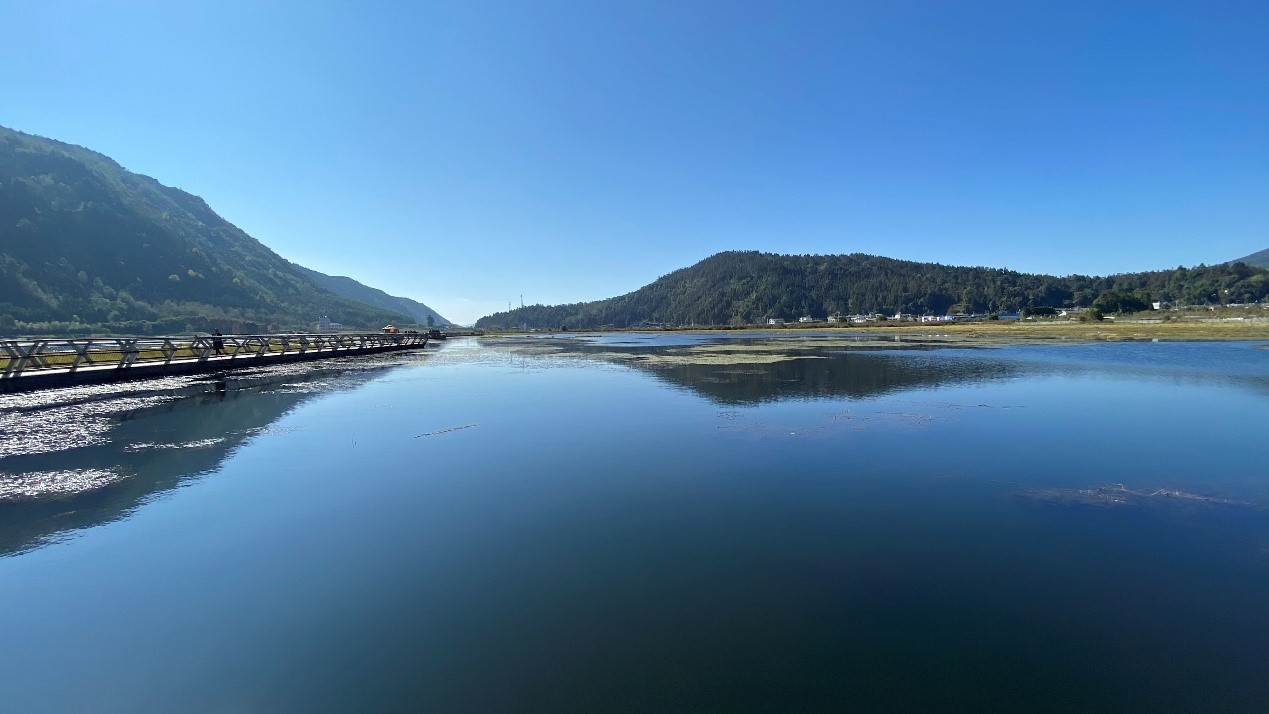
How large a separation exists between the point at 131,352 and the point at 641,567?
120 feet

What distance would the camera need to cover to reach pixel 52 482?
35.0ft

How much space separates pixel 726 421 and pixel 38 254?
737 ft

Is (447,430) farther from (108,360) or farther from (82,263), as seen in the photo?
(82,263)

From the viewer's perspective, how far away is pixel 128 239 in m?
184

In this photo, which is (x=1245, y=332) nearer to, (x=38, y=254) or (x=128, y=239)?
(x=38, y=254)

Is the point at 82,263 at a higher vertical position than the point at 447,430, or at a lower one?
higher

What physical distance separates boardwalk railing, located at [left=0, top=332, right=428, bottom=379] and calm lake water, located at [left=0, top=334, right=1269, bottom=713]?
16.0 metres

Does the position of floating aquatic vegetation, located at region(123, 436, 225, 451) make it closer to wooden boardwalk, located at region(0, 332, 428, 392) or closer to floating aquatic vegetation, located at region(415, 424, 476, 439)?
floating aquatic vegetation, located at region(415, 424, 476, 439)

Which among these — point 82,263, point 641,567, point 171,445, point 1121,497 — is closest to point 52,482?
point 171,445

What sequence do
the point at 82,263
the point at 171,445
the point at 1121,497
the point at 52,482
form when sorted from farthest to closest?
the point at 82,263, the point at 171,445, the point at 52,482, the point at 1121,497

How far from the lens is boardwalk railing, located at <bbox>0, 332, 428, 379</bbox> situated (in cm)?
2564

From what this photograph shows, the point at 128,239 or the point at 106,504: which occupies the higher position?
the point at 128,239

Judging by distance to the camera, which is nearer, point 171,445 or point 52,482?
→ point 52,482

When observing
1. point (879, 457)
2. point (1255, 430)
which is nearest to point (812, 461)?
point (879, 457)
